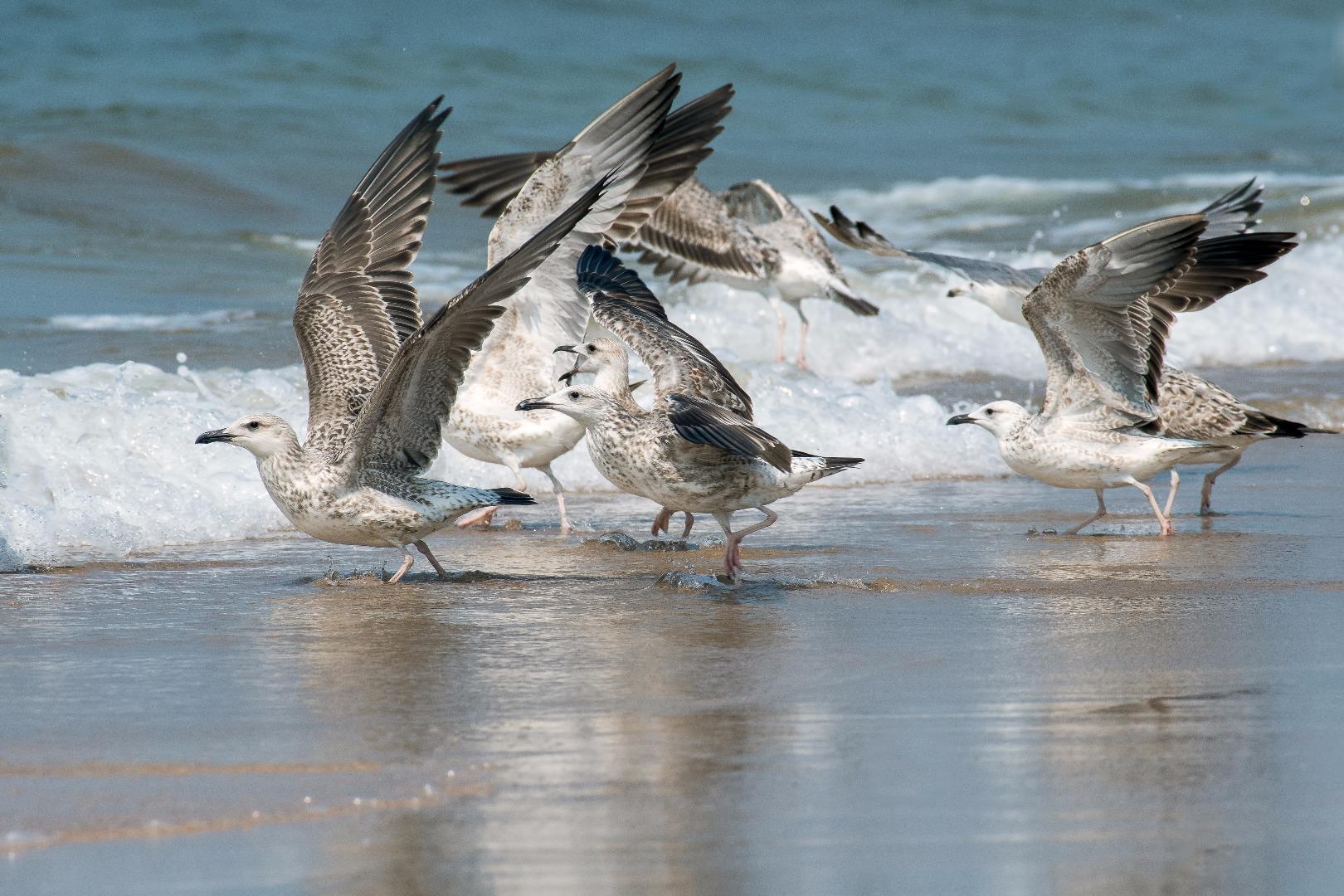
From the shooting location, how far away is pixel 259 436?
6703 mm

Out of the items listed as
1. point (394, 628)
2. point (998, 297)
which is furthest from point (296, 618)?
point (998, 297)

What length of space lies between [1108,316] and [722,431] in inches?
108

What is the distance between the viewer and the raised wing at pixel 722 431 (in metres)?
6.38

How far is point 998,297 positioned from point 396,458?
16.4 ft

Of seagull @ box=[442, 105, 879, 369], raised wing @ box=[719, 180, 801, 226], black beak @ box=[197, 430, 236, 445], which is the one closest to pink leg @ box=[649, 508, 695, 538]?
black beak @ box=[197, 430, 236, 445]

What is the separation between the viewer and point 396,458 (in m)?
6.87

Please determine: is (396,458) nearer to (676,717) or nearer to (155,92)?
(676,717)

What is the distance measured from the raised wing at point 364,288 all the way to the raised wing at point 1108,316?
2815 millimetres

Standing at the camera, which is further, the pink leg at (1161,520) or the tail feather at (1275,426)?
the tail feather at (1275,426)

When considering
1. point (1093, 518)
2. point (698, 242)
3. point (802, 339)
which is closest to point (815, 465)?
point (1093, 518)

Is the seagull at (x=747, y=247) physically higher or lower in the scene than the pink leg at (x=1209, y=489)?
higher

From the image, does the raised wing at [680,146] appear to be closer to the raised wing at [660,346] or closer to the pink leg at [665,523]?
the raised wing at [660,346]

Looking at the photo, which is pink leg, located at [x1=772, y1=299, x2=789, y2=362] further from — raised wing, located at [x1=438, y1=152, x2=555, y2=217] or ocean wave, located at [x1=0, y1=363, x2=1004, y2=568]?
raised wing, located at [x1=438, y1=152, x2=555, y2=217]

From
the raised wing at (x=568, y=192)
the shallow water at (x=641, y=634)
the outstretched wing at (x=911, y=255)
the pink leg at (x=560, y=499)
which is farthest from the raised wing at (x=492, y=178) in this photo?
the pink leg at (x=560, y=499)
